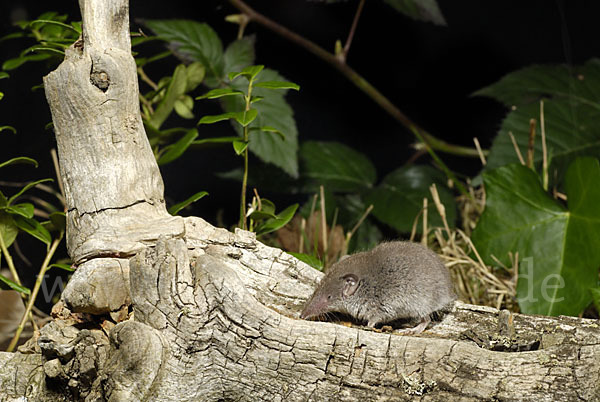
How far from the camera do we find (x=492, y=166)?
329cm

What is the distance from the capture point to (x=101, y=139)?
209 centimetres

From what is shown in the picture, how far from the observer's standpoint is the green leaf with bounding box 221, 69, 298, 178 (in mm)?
3092

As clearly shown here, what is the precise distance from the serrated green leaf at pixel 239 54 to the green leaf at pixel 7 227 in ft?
4.57

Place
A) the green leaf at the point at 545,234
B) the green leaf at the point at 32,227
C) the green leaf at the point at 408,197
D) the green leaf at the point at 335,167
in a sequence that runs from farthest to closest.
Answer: the green leaf at the point at 335,167, the green leaf at the point at 408,197, the green leaf at the point at 545,234, the green leaf at the point at 32,227

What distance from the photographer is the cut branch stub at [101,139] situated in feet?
6.71

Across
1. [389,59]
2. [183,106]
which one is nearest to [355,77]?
[389,59]

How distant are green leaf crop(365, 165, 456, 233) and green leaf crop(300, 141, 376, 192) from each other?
0.11 metres

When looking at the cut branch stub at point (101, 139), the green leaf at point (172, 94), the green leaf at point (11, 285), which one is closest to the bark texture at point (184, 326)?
the cut branch stub at point (101, 139)

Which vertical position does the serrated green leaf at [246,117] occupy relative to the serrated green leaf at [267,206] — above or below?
above

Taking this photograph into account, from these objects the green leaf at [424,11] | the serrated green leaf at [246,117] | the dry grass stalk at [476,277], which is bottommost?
the dry grass stalk at [476,277]

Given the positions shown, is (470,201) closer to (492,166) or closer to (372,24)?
(492,166)

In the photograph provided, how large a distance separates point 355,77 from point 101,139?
1.89m

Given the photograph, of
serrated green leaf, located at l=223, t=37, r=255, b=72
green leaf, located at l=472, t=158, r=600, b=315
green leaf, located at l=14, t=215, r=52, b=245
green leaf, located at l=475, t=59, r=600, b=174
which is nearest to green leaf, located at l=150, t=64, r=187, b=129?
serrated green leaf, located at l=223, t=37, r=255, b=72

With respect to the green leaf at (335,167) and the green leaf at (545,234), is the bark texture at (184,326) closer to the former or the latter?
the green leaf at (545,234)
